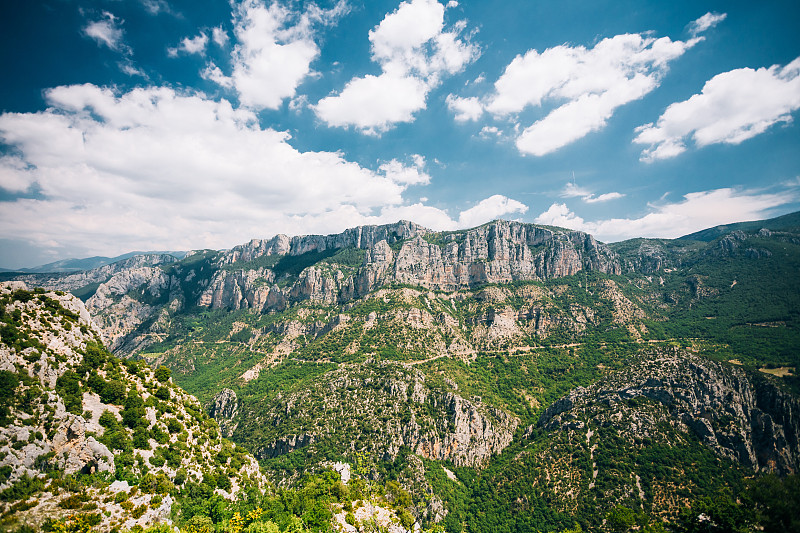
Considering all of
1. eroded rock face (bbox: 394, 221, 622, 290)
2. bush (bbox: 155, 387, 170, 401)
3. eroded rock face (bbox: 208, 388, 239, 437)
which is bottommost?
eroded rock face (bbox: 208, 388, 239, 437)

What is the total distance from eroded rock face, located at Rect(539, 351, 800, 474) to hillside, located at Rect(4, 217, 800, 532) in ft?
1.25

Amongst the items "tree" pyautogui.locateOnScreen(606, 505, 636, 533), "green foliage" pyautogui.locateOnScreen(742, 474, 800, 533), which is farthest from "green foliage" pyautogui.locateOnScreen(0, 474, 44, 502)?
"tree" pyautogui.locateOnScreen(606, 505, 636, 533)

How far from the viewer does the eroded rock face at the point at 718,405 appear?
2697 inches

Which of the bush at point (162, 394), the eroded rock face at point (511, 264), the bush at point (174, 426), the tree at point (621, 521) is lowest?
the tree at point (621, 521)

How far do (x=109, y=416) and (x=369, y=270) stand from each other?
168963 mm

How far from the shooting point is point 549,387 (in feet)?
384

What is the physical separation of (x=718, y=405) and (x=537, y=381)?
53044 mm

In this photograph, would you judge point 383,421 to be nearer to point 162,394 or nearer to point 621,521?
point 621,521

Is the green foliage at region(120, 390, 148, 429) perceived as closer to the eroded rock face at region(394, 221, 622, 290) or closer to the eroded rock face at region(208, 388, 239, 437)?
the eroded rock face at region(208, 388, 239, 437)

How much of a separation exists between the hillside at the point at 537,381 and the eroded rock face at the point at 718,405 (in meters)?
0.38

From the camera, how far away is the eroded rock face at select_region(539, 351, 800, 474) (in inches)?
2697

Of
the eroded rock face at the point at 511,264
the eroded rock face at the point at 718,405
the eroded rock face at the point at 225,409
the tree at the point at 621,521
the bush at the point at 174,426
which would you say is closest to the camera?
the bush at the point at 174,426

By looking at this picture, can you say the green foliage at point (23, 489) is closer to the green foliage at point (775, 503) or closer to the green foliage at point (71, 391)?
the green foliage at point (71, 391)

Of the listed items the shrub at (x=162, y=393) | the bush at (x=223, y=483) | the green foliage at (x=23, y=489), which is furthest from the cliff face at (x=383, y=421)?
the green foliage at (x=23, y=489)
